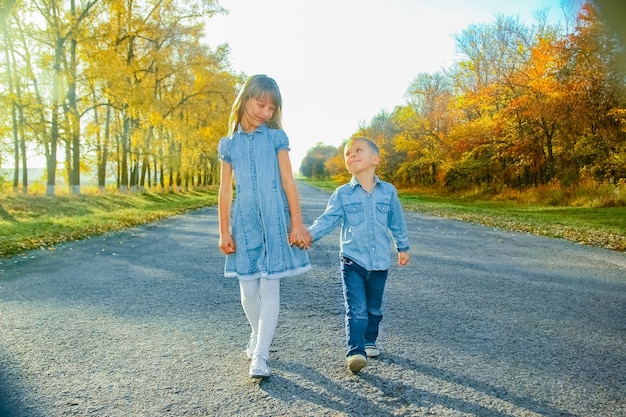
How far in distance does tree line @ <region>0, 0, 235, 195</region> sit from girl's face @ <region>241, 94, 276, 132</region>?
54.6 feet

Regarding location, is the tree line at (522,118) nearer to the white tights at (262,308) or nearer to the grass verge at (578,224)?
the grass verge at (578,224)

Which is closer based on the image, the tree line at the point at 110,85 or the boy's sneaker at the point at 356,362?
the boy's sneaker at the point at 356,362

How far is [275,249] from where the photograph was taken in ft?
10.4

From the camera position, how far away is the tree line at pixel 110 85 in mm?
19500

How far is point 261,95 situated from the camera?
3141mm

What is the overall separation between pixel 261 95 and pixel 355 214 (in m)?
1.00

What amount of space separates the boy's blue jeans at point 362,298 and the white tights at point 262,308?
463 mm

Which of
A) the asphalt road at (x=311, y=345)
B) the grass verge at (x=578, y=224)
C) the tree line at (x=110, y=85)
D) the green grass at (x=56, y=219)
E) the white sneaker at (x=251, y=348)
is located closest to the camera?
the asphalt road at (x=311, y=345)

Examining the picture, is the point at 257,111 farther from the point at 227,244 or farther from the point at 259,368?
the point at 259,368

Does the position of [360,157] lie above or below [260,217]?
above

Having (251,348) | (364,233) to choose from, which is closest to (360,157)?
(364,233)

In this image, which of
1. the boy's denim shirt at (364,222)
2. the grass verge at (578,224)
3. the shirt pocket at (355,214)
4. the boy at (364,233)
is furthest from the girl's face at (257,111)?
the grass verge at (578,224)

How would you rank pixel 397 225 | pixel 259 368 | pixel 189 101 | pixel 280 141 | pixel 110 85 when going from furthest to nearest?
pixel 189 101 → pixel 110 85 → pixel 397 225 → pixel 280 141 → pixel 259 368

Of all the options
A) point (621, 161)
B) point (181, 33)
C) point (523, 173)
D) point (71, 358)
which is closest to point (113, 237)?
point (71, 358)
